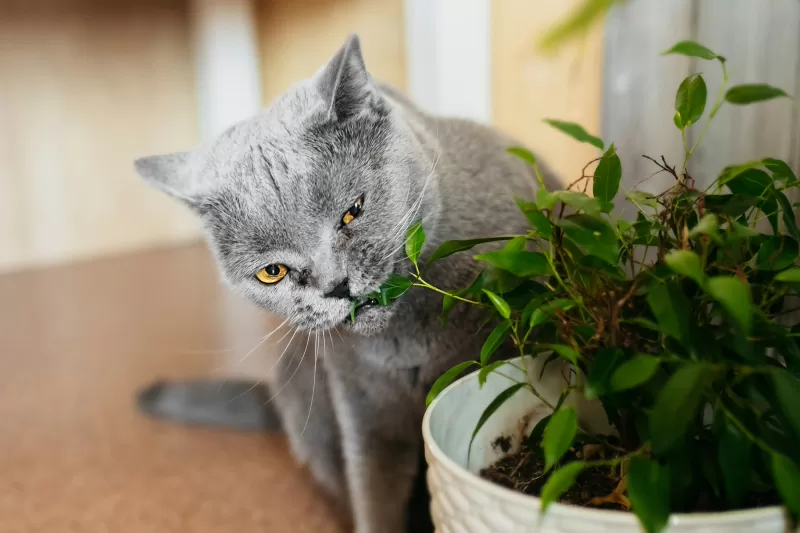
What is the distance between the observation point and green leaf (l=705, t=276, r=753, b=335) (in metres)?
0.42

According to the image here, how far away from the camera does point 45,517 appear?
3.72ft

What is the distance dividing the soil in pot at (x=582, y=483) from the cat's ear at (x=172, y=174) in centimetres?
48

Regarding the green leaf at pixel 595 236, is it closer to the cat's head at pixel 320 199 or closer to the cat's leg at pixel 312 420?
the cat's head at pixel 320 199

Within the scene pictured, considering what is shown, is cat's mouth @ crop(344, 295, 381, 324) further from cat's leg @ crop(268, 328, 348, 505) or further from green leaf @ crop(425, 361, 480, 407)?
cat's leg @ crop(268, 328, 348, 505)

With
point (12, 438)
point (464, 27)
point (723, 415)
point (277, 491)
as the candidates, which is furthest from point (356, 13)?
point (723, 415)

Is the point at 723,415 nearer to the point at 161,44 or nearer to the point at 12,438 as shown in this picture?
the point at 12,438

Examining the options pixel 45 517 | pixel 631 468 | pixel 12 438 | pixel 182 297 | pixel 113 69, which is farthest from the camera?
pixel 113 69

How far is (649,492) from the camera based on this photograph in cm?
45

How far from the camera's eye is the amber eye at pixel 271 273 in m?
0.80

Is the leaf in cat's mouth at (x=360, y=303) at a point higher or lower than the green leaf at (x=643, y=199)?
lower

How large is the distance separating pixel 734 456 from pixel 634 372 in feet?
0.32

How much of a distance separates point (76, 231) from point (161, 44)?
92 cm

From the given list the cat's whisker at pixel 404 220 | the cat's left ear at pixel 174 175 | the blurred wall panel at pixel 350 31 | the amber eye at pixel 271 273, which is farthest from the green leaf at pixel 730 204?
the blurred wall panel at pixel 350 31

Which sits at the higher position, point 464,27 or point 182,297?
point 464,27
